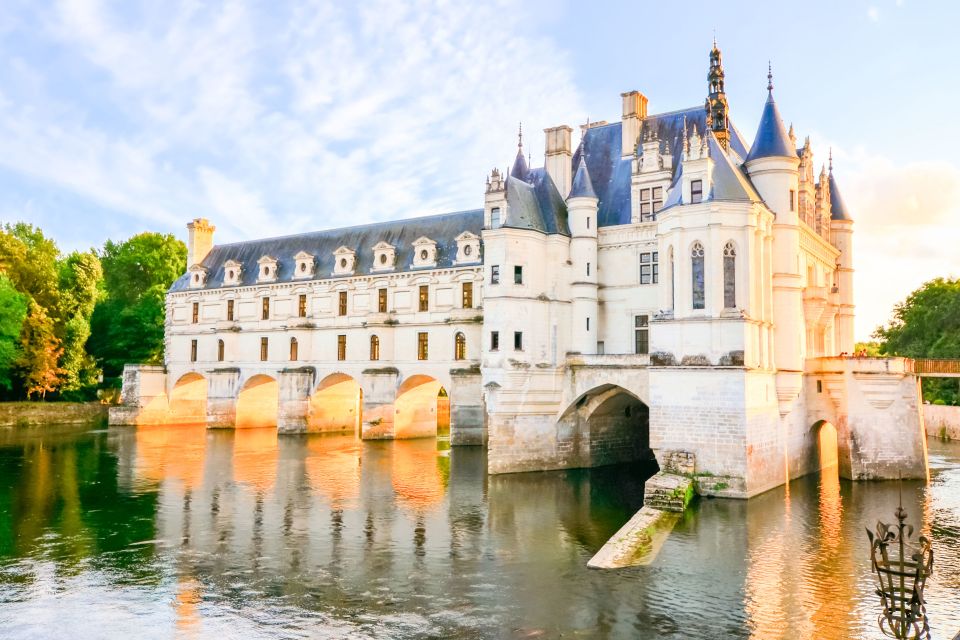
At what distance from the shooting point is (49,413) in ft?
178

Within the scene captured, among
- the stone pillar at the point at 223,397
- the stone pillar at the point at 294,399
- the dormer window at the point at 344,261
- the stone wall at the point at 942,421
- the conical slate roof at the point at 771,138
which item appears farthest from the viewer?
the stone pillar at the point at 223,397

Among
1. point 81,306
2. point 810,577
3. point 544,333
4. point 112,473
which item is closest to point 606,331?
point 544,333

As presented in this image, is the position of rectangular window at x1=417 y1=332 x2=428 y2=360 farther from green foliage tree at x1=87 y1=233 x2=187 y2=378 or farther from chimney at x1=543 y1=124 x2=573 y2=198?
green foliage tree at x1=87 y1=233 x2=187 y2=378

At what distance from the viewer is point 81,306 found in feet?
186

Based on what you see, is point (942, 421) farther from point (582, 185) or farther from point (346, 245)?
point (346, 245)

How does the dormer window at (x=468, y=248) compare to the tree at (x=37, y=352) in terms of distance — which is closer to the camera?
the dormer window at (x=468, y=248)

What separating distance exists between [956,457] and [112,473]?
3995 centimetres

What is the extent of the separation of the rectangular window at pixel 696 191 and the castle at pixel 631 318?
0.32ft

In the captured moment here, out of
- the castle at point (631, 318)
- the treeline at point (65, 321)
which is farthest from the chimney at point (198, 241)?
the castle at point (631, 318)

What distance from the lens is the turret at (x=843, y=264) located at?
37.4 m

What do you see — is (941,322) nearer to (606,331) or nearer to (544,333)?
(606,331)

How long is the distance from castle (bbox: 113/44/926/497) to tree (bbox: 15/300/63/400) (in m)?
20.7

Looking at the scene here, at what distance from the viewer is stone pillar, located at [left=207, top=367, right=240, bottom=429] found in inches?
1966

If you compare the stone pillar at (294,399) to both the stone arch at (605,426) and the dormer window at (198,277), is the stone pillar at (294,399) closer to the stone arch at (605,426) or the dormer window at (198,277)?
the dormer window at (198,277)
